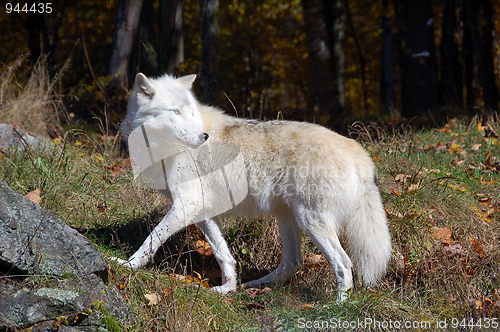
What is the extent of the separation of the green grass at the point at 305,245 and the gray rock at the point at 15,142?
0.12 m

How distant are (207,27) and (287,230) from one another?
4781 millimetres

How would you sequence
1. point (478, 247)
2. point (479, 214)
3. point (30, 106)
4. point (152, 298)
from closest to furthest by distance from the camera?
point (152, 298) < point (478, 247) < point (479, 214) < point (30, 106)

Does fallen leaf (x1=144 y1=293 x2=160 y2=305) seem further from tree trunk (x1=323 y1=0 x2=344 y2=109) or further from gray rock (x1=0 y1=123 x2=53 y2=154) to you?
tree trunk (x1=323 y1=0 x2=344 y2=109)

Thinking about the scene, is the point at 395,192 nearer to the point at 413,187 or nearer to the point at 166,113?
the point at 413,187

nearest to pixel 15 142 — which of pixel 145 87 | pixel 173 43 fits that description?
pixel 145 87

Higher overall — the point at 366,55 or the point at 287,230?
the point at 366,55

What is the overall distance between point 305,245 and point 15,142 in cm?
379

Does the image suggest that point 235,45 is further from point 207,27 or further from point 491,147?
point 491,147

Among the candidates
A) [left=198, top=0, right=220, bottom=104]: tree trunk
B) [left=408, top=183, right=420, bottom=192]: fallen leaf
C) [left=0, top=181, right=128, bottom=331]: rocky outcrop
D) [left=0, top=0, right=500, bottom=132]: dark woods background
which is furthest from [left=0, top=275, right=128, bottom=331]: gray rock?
[left=198, top=0, right=220, bottom=104]: tree trunk

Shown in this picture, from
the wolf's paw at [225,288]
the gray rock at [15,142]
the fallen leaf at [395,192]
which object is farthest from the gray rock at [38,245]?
the fallen leaf at [395,192]

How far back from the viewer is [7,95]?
7.38 m

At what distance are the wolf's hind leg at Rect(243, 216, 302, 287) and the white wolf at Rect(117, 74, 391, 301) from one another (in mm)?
10

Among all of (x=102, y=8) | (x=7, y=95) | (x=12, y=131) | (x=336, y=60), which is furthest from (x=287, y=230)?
(x=102, y=8)

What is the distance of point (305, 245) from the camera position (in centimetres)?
517
